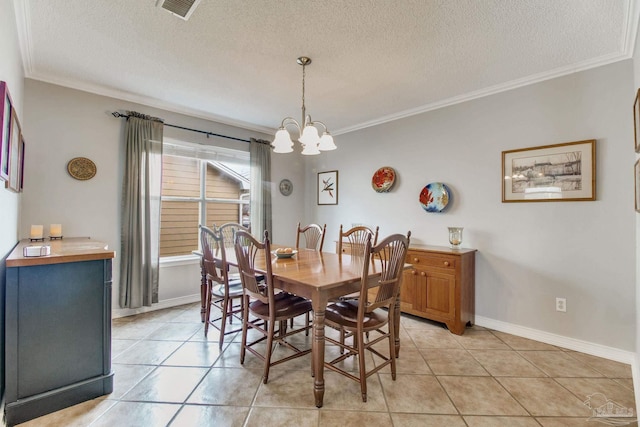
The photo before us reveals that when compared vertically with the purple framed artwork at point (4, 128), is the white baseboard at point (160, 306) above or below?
below

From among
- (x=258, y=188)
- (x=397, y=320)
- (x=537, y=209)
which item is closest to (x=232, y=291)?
(x=397, y=320)

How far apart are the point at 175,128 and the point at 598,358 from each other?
4843mm

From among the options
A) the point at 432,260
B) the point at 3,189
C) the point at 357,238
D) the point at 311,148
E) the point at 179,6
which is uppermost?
the point at 179,6

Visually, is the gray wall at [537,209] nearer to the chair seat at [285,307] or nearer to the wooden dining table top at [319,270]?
the wooden dining table top at [319,270]

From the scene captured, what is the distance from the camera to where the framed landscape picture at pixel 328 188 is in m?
4.61

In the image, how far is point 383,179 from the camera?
3.96 metres

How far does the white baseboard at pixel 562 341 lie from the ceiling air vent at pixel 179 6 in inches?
145

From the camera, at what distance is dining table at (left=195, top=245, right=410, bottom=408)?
5.76 feet

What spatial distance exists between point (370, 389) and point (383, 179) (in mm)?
2633

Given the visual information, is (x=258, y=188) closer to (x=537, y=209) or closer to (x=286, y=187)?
(x=286, y=187)

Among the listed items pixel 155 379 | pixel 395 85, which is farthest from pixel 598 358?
pixel 155 379

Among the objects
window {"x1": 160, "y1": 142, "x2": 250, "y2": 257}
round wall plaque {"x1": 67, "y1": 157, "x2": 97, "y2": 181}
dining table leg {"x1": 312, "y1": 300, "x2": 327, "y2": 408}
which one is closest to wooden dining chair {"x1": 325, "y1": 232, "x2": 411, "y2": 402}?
dining table leg {"x1": 312, "y1": 300, "x2": 327, "y2": 408}

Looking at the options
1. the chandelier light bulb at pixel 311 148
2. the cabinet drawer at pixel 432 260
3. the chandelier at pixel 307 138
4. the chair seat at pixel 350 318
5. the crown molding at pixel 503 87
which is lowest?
the chair seat at pixel 350 318

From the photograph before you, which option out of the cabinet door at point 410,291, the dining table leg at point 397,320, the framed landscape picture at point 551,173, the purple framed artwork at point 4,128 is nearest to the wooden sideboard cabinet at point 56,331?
the purple framed artwork at point 4,128
